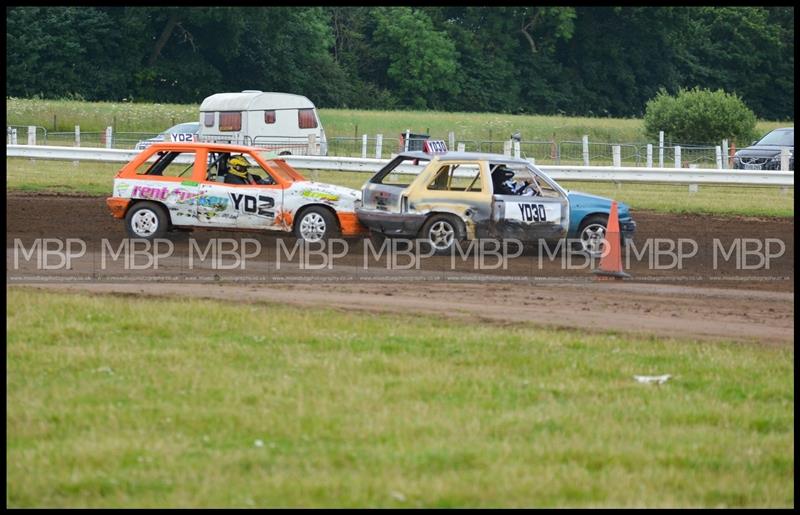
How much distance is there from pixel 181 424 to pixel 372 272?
7.08 metres

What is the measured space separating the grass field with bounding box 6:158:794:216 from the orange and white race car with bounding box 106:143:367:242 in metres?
7.62

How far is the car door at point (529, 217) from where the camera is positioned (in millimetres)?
16078

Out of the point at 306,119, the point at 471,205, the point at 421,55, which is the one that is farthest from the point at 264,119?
the point at 421,55

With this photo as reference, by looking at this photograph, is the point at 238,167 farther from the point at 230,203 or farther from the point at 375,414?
the point at 375,414

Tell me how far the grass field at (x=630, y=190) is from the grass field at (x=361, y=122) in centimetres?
2202

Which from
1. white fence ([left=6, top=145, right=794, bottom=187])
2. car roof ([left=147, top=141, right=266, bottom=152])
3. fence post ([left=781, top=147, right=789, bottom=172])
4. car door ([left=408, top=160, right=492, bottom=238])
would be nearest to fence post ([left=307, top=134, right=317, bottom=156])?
white fence ([left=6, top=145, right=794, bottom=187])

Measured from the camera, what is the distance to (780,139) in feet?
110

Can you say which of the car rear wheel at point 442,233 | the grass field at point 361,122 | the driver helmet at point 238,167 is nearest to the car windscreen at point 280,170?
the driver helmet at point 238,167

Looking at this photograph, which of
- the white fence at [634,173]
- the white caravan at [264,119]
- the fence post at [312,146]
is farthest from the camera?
the white caravan at [264,119]

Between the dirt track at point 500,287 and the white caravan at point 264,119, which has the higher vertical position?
the white caravan at point 264,119

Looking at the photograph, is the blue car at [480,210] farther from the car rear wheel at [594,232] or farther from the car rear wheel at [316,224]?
the car rear wheel at [316,224]

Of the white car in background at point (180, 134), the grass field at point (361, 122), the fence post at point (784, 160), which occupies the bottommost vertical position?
the fence post at point (784, 160)

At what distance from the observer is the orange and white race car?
1656cm

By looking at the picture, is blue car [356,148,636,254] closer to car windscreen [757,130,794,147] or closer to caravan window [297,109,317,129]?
car windscreen [757,130,794,147]
